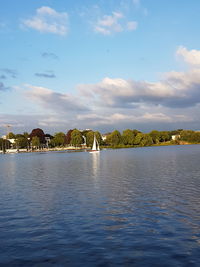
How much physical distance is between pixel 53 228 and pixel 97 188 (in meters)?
19.9

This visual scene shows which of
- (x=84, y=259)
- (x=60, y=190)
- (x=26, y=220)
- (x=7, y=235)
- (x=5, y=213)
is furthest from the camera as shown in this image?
(x=60, y=190)

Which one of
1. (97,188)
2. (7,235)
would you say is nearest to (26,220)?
(7,235)

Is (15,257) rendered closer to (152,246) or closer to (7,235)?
(7,235)

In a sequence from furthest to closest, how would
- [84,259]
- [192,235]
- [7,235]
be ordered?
[7,235] < [192,235] < [84,259]

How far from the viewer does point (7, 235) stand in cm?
2242

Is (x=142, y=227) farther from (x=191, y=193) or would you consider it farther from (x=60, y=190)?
(x=60, y=190)

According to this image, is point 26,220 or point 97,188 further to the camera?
point 97,188

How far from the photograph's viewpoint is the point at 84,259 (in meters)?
17.5

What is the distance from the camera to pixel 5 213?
1149 inches

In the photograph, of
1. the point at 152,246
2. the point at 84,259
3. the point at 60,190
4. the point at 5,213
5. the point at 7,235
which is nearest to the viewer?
the point at 84,259

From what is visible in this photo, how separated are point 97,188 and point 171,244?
24423 millimetres

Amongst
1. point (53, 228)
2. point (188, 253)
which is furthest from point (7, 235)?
point (188, 253)

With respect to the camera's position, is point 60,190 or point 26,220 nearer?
point 26,220

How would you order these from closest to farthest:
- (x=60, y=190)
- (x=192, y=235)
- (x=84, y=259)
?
1. (x=84, y=259)
2. (x=192, y=235)
3. (x=60, y=190)
